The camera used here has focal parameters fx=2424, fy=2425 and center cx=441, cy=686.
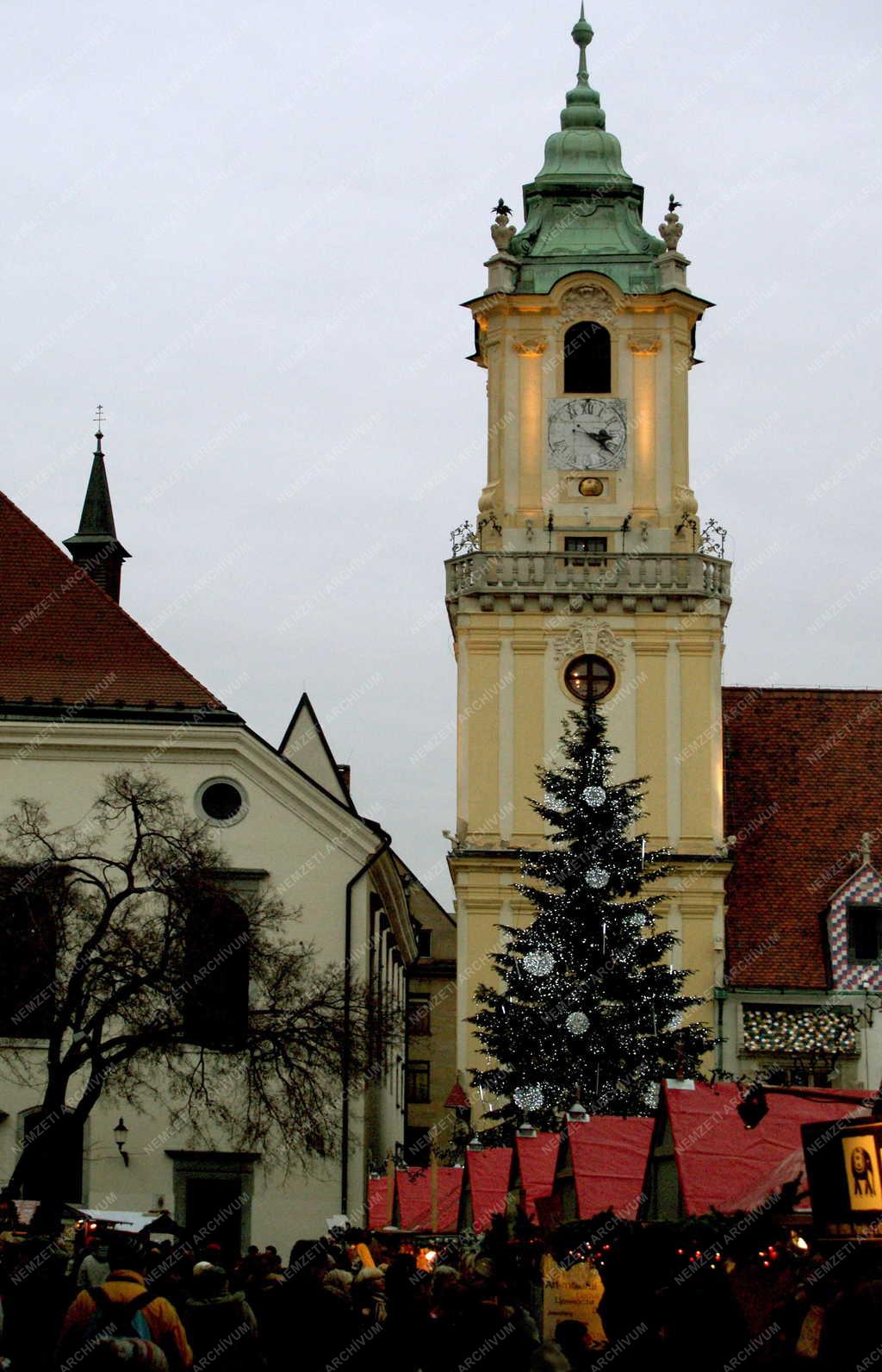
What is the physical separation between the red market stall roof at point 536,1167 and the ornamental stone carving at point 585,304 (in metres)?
31.9

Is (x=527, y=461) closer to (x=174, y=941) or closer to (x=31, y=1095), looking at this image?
(x=31, y=1095)

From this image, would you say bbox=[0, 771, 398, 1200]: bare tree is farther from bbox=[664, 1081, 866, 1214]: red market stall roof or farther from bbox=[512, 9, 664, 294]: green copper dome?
bbox=[512, 9, 664, 294]: green copper dome

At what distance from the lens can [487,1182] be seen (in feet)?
100

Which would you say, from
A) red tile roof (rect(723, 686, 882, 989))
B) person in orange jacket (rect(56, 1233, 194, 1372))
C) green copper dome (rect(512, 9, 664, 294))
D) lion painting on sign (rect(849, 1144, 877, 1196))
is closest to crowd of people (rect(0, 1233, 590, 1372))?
person in orange jacket (rect(56, 1233, 194, 1372))

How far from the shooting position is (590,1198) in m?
22.2

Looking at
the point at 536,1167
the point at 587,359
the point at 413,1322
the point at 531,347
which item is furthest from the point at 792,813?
the point at 413,1322

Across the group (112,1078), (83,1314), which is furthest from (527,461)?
(83,1314)

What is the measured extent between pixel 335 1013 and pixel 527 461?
21792 millimetres

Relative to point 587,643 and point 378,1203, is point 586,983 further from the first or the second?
point 587,643

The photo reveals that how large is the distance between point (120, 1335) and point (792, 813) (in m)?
45.0

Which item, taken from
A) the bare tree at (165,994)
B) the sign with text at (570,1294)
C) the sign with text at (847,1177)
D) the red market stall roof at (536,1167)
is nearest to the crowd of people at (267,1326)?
the sign with text at (847,1177)

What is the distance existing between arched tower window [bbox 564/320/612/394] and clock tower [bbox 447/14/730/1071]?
4cm

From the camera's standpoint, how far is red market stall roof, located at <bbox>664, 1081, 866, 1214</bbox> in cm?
1897

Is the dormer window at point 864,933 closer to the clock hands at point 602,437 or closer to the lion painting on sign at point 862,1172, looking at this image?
the clock hands at point 602,437
